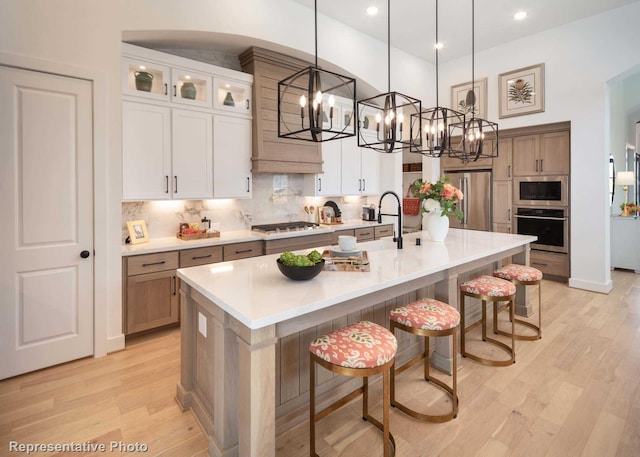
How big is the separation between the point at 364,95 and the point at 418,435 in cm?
492

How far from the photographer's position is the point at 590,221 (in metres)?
4.80

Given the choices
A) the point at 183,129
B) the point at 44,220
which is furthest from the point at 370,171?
the point at 44,220

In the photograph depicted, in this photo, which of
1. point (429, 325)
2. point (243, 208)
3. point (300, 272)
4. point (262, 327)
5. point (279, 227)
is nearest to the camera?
point (262, 327)

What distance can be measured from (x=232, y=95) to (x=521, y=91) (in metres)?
4.37

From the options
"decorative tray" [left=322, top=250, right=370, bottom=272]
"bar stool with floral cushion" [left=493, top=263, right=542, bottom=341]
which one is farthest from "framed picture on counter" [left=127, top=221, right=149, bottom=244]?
"bar stool with floral cushion" [left=493, top=263, right=542, bottom=341]

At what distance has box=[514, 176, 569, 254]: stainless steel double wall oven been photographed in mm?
5109

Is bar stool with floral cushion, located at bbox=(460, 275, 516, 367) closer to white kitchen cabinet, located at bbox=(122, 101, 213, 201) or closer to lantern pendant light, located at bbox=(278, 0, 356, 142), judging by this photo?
lantern pendant light, located at bbox=(278, 0, 356, 142)

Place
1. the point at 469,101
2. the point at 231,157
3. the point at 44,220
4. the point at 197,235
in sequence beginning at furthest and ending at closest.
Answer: the point at 469,101, the point at 231,157, the point at 197,235, the point at 44,220

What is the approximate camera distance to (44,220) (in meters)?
2.77

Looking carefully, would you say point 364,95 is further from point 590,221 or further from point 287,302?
point 287,302

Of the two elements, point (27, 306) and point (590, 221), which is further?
point (590, 221)

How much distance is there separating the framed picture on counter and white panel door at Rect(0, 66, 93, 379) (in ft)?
1.66

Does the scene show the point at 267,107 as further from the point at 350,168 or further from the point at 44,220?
the point at 44,220

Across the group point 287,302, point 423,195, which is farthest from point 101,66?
point 423,195
